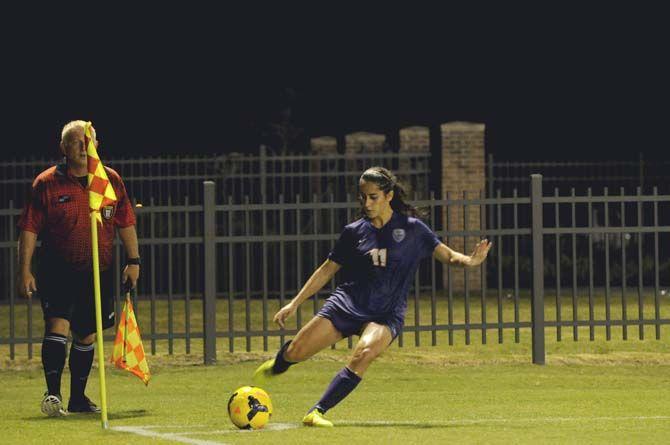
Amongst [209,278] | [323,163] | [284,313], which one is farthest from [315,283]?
[323,163]

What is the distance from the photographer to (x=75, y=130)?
13.4 m

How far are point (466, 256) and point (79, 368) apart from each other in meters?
2.98

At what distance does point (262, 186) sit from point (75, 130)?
43.3ft

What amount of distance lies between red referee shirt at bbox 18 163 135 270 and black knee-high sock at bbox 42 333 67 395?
535mm

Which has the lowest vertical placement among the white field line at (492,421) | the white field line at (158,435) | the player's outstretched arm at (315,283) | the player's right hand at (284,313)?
the white field line at (492,421)

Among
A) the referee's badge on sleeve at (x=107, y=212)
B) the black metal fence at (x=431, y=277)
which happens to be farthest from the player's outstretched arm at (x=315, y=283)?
the black metal fence at (x=431, y=277)

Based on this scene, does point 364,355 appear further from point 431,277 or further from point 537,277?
point 431,277

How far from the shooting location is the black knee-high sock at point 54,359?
13594mm

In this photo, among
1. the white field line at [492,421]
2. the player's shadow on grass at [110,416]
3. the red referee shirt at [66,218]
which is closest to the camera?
the white field line at [492,421]

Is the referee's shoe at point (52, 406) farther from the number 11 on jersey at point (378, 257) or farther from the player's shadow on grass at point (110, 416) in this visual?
the number 11 on jersey at point (378, 257)

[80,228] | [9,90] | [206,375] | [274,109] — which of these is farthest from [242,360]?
[9,90]

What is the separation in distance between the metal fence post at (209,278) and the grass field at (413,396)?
228 millimetres

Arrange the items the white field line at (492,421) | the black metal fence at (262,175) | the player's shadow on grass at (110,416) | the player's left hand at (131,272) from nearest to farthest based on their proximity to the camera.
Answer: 1. the white field line at (492,421)
2. the player's shadow on grass at (110,416)
3. the player's left hand at (131,272)
4. the black metal fence at (262,175)

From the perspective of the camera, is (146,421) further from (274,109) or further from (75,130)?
(274,109)
